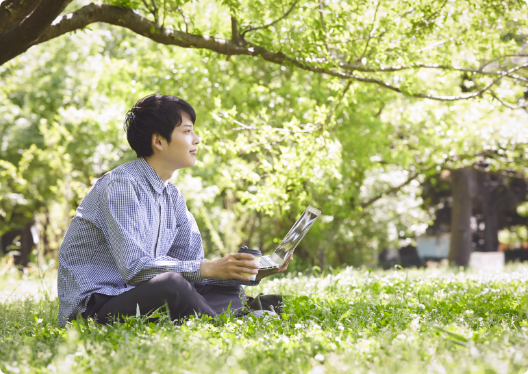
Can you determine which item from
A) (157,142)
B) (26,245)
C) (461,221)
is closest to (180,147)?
(157,142)

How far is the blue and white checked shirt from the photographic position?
290 cm

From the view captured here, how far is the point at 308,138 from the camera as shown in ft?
19.0

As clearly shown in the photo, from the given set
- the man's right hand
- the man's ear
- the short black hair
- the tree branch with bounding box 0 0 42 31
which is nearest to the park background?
the tree branch with bounding box 0 0 42 31

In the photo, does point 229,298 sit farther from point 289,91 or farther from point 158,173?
point 289,91

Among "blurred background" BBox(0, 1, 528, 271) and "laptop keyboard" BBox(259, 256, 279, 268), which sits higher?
"blurred background" BBox(0, 1, 528, 271)

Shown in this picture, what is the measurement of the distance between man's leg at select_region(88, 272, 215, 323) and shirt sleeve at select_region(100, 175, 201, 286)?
76mm

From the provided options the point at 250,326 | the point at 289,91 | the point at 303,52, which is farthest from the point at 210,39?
the point at 289,91

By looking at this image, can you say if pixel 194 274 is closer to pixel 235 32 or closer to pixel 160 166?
pixel 160 166

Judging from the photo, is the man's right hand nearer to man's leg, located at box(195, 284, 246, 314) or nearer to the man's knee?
the man's knee

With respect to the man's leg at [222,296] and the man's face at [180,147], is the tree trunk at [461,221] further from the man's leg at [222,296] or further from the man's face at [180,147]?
the man's face at [180,147]

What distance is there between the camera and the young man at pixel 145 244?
9.45 ft

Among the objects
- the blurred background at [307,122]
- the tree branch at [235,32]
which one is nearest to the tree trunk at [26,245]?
the blurred background at [307,122]

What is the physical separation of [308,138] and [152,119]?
271 cm

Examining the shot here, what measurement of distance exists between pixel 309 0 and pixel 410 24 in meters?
1.85
